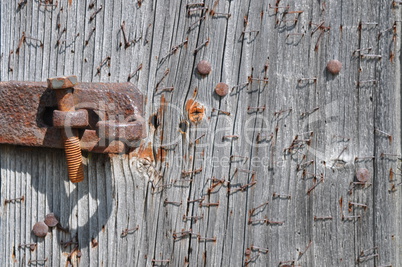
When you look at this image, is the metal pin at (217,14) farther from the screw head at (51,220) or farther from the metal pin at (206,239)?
the screw head at (51,220)

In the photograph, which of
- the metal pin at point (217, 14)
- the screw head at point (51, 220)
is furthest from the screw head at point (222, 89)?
the screw head at point (51, 220)

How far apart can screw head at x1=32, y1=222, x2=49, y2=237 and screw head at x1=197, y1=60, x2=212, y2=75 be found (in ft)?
2.70

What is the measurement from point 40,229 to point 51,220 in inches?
2.2

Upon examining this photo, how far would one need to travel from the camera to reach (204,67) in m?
1.35

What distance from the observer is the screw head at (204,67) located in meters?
1.35

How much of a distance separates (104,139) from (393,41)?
103 cm

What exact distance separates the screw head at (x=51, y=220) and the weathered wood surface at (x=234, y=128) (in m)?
0.03

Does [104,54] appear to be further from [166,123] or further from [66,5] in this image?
[166,123]

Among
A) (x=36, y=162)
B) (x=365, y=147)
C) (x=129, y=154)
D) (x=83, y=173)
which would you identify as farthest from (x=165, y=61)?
(x=365, y=147)

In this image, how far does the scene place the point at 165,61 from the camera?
4.48 feet

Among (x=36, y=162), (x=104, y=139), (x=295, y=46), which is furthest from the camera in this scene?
(x=36, y=162)

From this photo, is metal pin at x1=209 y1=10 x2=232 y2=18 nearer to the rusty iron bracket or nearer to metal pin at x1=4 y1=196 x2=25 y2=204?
the rusty iron bracket

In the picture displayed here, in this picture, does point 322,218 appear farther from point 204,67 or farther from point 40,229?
point 40,229

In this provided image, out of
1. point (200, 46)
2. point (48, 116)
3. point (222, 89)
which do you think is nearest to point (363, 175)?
point (222, 89)
